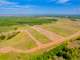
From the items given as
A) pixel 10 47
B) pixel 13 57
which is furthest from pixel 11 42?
pixel 13 57

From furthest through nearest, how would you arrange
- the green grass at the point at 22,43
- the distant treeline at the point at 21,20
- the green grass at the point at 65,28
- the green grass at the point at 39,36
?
the distant treeline at the point at 21,20, the green grass at the point at 65,28, the green grass at the point at 39,36, the green grass at the point at 22,43

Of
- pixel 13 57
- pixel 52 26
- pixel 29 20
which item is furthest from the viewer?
pixel 29 20

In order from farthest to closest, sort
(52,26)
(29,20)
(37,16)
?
(37,16)
(29,20)
(52,26)

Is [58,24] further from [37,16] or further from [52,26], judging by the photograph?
[37,16]

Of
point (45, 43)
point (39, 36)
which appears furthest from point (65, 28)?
point (45, 43)

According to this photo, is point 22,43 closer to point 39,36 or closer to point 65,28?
point 39,36

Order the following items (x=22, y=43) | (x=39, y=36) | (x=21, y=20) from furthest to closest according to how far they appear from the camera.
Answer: (x=21, y=20) → (x=39, y=36) → (x=22, y=43)

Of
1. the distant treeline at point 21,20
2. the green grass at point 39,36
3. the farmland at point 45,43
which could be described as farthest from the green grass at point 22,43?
the distant treeline at point 21,20

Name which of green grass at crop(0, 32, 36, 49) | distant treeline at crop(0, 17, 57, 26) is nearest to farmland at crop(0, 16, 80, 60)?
green grass at crop(0, 32, 36, 49)

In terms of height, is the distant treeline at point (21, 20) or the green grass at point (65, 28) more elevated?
the distant treeline at point (21, 20)

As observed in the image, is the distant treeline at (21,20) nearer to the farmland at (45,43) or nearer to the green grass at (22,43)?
the farmland at (45,43)

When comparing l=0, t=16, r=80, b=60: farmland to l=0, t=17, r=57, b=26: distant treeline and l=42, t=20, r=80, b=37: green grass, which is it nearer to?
l=42, t=20, r=80, b=37: green grass
